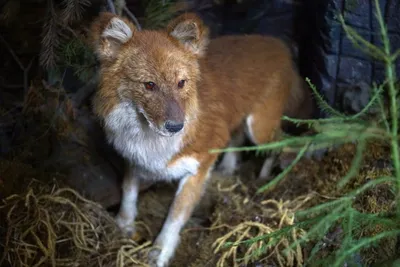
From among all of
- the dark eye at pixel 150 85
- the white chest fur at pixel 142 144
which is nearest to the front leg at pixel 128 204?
the white chest fur at pixel 142 144

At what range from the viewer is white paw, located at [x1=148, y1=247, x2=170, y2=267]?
11.9 feet

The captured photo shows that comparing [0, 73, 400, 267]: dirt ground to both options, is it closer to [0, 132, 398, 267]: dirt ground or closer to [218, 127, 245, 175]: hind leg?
[0, 132, 398, 267]: dirt ground

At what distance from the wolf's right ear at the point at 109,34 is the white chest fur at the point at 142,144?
357mm

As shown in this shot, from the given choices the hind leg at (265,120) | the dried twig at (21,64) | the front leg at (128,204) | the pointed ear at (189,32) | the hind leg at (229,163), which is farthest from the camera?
the hind leg at (229,163)

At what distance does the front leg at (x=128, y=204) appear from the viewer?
3.89m

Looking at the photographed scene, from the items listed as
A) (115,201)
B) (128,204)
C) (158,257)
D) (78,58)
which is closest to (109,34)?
(78,58)

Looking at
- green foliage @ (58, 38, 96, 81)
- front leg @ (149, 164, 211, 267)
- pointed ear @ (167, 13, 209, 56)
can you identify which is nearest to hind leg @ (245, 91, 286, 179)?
front leg @ (149, 164, 211, 267)

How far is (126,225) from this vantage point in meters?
3.90

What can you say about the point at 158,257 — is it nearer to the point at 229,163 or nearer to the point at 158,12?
the point at 229,163

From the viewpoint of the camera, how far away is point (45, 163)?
396 cm

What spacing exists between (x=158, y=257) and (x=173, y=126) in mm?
1147

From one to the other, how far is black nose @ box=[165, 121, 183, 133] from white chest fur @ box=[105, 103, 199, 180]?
13.0 inches

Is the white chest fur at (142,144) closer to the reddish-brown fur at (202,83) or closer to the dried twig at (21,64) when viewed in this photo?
the reddish-brown fur at (202,83)

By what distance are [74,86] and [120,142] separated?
104 centimetres
